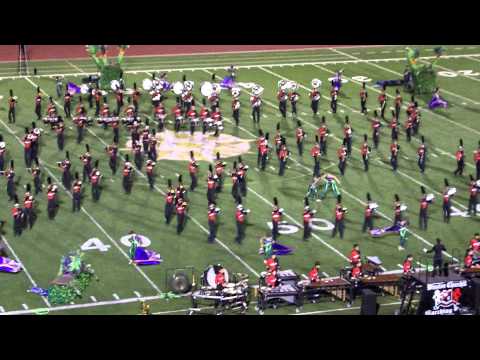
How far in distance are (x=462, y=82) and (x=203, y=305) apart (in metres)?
26.1

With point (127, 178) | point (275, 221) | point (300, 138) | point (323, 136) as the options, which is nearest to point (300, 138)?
point (300, 138)

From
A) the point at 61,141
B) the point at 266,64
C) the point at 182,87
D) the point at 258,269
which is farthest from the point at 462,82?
the point at 258,269

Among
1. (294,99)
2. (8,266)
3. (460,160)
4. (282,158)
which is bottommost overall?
(8,266)

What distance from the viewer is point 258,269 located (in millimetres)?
38719

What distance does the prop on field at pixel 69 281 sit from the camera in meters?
36.3

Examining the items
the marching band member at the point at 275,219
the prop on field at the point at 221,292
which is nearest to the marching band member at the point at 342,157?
the marching band member at the point at 275,219

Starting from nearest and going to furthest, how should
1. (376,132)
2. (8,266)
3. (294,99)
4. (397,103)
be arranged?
(8,266) → (376,132) → (397,103) → (294,99)

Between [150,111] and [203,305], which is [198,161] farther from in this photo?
[203,305]

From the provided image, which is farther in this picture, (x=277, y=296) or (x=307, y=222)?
(x=307, y=222)

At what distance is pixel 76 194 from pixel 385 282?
1053 cm

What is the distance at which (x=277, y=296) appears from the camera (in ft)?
118

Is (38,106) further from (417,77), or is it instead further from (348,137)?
(417,77)

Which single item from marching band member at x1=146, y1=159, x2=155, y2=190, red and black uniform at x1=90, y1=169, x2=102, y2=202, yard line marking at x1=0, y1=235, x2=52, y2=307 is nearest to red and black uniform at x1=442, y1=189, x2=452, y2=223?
marching band member at x1=146, y1=159, x2=155, y2=190

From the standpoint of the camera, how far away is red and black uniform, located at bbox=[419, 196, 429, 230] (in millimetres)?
41406
